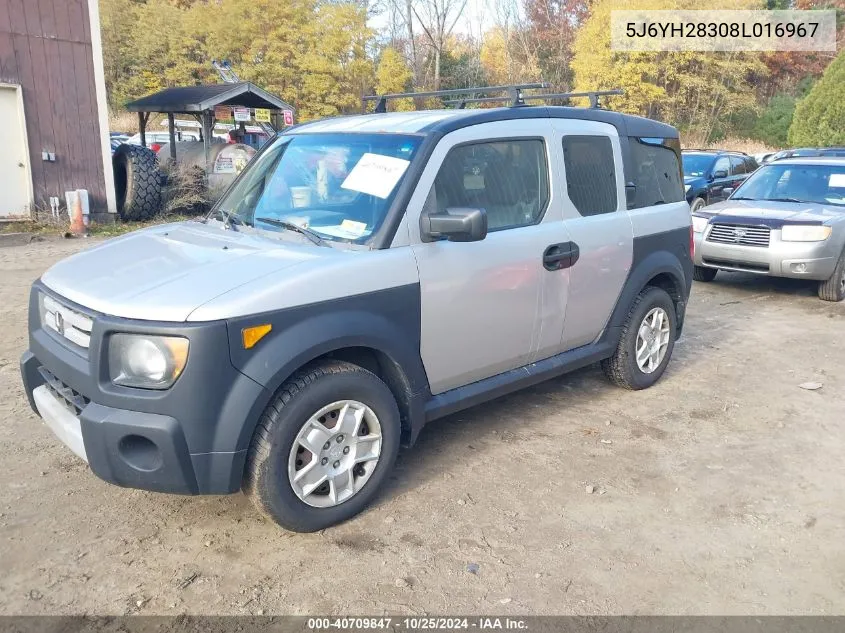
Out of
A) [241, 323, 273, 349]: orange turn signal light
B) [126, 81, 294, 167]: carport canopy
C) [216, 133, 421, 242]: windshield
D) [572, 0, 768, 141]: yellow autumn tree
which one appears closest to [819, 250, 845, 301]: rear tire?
[216, 133, 421, 242]: windshield

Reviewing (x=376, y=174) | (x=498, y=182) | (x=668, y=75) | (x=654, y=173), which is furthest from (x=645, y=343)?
(x=668, y=75)

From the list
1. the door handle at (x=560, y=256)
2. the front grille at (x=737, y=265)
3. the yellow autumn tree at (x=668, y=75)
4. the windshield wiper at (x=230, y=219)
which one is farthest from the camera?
the yellow autumn tree at (x=668, y=75)

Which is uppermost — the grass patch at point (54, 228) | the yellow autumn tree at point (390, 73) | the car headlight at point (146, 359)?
the yellow autumn tree at point (390, 73)

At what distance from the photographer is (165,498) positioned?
3.68 metres

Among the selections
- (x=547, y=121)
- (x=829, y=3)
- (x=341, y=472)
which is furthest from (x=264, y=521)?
(x=829, y=3)

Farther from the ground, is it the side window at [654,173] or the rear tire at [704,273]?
the side window at [654,173]

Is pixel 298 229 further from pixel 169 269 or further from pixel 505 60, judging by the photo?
pixel 505 60

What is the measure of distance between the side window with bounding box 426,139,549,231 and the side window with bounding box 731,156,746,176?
1306 centimetres

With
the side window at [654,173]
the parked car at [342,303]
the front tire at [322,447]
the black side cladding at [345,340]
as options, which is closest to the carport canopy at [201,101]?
the parked car at [342,303]

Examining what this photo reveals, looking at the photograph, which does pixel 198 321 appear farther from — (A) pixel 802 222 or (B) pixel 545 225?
(A) pixel 802 222

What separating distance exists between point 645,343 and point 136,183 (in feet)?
34.6

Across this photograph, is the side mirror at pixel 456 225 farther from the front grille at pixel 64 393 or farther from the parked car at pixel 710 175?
the parked car at pixel 710 175

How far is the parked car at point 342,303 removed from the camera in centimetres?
293

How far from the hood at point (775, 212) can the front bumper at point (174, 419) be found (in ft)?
24.5
